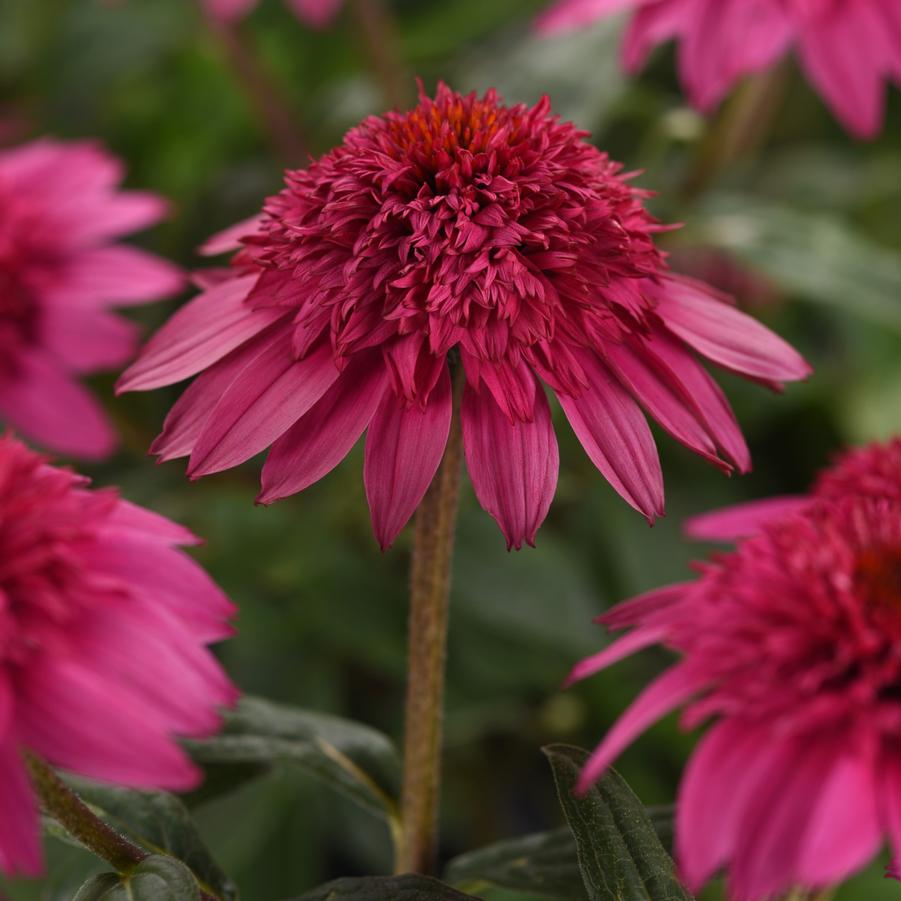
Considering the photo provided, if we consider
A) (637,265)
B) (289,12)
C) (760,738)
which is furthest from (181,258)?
(760,738)

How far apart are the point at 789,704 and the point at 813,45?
45 centimetres

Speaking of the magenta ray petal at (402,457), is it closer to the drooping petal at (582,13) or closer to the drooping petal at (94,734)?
the drooping petal at (94,734)

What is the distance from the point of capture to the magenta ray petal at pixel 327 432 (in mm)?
376

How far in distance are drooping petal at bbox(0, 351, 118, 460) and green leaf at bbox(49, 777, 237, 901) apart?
25cm

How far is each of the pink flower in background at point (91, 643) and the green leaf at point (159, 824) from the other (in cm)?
11

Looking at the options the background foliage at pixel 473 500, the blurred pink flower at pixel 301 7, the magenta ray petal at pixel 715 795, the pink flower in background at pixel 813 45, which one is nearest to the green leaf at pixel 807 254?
the background foliage at pixel 473 500

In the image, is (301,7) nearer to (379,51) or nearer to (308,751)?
(379,51)

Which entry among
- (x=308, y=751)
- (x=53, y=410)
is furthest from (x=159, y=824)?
(x=53, y=410)

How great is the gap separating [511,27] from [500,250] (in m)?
A: 0.66

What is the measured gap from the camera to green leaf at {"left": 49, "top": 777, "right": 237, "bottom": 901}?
0.45 meters

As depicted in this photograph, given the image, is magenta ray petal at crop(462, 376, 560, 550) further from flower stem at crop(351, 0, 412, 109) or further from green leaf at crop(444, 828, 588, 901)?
flower stem at crop(351, 0, 412, 109)

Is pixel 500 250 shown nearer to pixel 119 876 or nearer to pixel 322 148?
pixel 119 876

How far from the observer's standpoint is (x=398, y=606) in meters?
0.84

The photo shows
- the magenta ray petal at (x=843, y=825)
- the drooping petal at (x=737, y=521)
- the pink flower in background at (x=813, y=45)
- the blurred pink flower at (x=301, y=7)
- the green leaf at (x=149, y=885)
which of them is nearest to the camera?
the magenta ray petal at (x=843, y=825)
